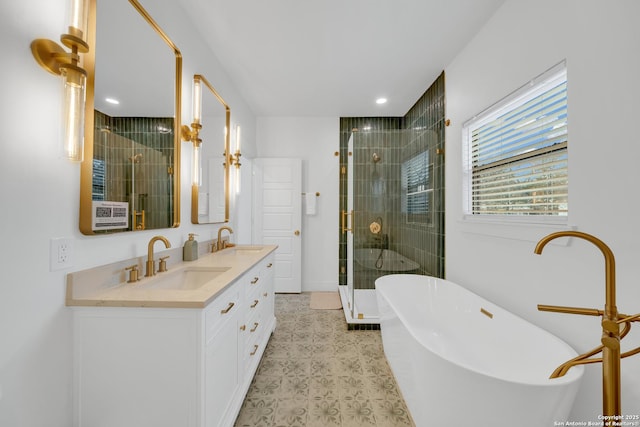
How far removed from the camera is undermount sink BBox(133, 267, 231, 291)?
1.49 meters

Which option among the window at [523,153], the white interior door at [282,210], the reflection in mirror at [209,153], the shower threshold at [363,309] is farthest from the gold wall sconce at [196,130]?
the window at [523,153]

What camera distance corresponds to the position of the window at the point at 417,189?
298 centimetres

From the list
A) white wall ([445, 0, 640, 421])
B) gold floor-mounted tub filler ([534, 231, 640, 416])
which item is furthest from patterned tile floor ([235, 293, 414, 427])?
gold floor-mounted tub filler ([534, 231, 640, 416])

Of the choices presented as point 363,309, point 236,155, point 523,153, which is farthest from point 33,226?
point 363,309

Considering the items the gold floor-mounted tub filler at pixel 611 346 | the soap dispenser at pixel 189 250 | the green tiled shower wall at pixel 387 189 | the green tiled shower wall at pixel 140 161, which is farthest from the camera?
the green tiled shower wall at pixel 387 189

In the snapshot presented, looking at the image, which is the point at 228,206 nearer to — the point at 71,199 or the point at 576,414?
the point at 71,199

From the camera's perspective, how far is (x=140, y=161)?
148 cm

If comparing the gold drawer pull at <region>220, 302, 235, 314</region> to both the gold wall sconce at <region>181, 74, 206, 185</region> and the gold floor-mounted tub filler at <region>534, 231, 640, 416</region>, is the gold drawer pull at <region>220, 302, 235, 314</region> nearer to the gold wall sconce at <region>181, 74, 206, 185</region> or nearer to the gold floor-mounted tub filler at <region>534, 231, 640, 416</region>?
the gold wall sconce at <region>181, 74, 206, 185</region>

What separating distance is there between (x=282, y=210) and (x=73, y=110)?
10.0 ft

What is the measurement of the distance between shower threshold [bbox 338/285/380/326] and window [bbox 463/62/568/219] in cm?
143

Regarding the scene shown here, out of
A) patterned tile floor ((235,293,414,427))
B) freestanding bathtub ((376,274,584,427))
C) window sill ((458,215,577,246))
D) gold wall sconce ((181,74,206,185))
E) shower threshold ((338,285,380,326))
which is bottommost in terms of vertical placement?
patterned tile floor ((235,293,414,427))

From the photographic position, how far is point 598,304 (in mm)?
1198

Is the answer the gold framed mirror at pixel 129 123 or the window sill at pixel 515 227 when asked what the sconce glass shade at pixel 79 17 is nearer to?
the gold framed mirror at pixel 129 123

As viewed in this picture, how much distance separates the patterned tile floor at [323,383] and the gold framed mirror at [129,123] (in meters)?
1.33
